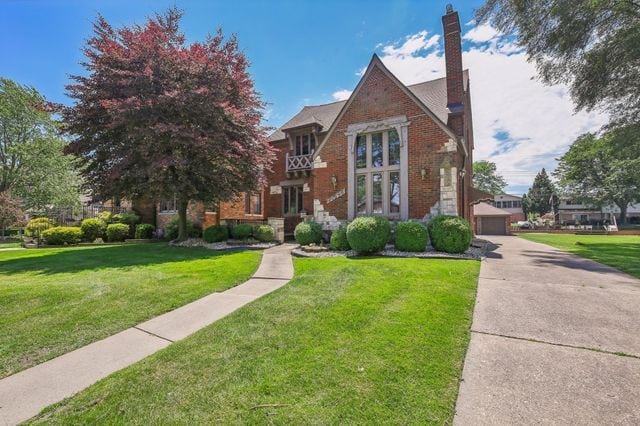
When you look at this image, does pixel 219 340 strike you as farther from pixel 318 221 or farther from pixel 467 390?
pixel 318 221

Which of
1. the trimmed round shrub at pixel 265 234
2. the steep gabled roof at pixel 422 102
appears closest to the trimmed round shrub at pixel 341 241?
the trimmed round shrub at pixel 265 234

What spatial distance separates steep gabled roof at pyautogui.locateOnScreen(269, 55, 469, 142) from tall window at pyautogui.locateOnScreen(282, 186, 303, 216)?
3.60 metres

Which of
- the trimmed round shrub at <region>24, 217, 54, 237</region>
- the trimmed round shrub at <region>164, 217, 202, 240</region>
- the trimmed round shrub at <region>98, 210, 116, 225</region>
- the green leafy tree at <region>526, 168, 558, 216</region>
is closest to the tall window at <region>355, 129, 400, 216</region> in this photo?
the trimmed round shrub at <region>164, 217, 202, 240</region>

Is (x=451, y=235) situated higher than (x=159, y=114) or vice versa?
(x=159, y=114)

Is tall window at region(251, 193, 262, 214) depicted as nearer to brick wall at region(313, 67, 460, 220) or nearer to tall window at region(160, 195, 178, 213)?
tall window at region(160, 195, 178, 213)

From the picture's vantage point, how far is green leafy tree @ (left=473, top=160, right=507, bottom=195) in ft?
189

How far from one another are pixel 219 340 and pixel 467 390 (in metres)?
2.64

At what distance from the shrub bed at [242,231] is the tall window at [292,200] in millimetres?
4555

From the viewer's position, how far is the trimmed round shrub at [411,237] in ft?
30.8

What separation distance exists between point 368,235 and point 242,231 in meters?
7.24

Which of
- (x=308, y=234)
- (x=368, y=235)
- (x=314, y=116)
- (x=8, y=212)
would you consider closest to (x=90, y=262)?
(x=308, y=234)

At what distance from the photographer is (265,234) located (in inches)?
541

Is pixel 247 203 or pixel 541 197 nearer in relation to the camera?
pixel 247 203

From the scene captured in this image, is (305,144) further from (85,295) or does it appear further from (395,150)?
(85,295)
